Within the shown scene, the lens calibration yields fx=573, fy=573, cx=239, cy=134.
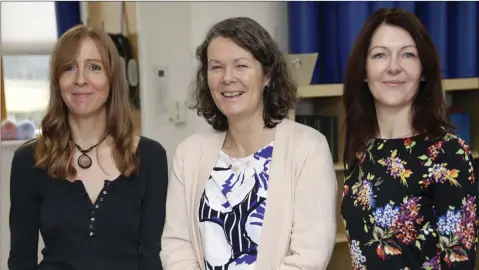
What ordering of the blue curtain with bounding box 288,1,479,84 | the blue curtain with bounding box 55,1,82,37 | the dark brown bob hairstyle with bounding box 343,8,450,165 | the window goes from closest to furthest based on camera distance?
the dark brown bob hairstyle with bounding box 343,8,450,165 < the blue curtain with bounding box 288,1,479,84 < the blue curtain with bounding box 55,1,82,37 < the window

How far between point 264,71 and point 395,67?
37cm

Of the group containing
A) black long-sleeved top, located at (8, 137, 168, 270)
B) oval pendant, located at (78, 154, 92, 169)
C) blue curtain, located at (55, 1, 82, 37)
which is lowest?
black long-sleeved top, located at (8, 137, 168, 270)

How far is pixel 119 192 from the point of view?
1.67 m

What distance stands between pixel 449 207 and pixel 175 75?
1932 mm

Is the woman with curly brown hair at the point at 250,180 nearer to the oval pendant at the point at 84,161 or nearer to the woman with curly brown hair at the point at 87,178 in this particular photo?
the woman with curly brown hair at the point at 87,178

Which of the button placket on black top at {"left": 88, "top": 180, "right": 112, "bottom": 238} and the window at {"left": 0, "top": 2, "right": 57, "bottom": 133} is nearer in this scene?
the button placket on black top at {"left": 88, "top": 180, "right": 112, "bottom": 238}

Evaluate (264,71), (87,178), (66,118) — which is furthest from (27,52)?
(264,71)

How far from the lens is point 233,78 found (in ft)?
5.23

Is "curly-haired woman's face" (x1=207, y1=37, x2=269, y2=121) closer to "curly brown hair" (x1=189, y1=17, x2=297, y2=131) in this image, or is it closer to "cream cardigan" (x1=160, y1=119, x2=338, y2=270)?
"curly brown hair" (x1=189, y1=17, x2=297, y2=131)

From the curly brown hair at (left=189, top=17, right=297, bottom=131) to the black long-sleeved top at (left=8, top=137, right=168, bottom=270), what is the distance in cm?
23

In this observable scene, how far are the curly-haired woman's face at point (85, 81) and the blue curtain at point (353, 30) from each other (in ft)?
4.60

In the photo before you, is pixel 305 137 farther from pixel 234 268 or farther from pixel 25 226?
pixel 25 226

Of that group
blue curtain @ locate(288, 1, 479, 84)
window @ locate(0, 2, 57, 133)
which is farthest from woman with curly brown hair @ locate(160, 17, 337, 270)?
window @ locate(0, 2, 57, 133)

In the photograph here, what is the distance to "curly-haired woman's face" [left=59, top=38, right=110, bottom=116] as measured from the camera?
1656mm
